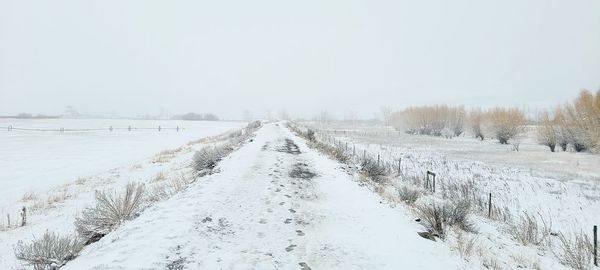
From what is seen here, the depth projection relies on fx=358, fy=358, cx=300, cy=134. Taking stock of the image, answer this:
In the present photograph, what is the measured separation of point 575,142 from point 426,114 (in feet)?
161

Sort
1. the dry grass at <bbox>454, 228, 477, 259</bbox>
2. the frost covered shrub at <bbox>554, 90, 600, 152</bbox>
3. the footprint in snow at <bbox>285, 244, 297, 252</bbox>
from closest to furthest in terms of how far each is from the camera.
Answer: the footprint in snow at <bbox>285, 244, 297, 252</bbox>
the dry grass at <bbox>454, 228, 477, 259</bbox>
the frost covered shrub at <bbox>554, 90, 600, 152</bbox>

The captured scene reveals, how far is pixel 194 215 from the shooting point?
7.84m

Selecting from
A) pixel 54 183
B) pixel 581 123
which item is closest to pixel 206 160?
pixel 54 183

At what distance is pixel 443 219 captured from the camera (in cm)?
873

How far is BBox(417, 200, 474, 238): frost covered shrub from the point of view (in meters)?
7.89

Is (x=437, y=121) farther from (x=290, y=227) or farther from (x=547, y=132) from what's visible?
(x=290, y=227)

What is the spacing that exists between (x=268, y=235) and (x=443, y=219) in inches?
179

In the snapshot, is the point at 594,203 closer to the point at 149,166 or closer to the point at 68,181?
the point at 149,166

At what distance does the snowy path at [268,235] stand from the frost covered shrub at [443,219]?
0.38 metres

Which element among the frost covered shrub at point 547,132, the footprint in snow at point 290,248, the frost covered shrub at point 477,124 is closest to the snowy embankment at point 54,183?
the footprint in snow at point 290,248

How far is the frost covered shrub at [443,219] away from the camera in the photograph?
7.89 metres

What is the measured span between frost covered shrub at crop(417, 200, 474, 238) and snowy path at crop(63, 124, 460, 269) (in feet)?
1.24

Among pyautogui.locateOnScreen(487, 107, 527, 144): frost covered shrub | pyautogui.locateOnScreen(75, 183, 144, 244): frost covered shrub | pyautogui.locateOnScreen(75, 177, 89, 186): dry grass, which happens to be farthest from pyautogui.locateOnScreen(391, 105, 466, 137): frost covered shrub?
pyautogui.locateOnScreen(75, 183, 144, 244): frost covered shrub

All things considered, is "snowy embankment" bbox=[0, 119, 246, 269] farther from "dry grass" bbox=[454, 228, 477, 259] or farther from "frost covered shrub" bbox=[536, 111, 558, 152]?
"frost covered shrub" bbox=[536, 111, 558, 152]
